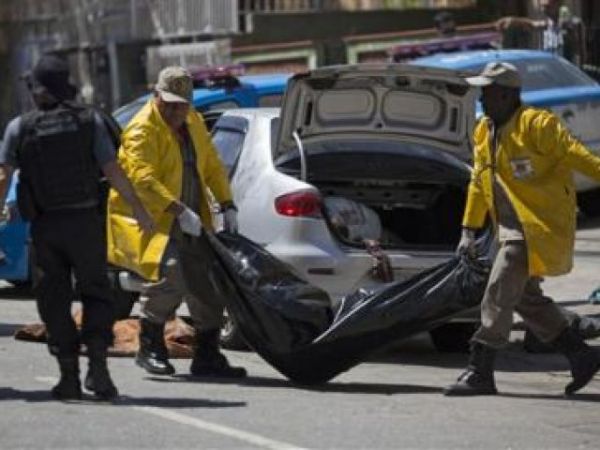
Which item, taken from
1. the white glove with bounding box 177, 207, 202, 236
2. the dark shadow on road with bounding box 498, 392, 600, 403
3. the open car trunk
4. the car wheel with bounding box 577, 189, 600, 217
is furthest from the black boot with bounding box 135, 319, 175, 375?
the car wheel with bounding box 577, 189, 600, 217

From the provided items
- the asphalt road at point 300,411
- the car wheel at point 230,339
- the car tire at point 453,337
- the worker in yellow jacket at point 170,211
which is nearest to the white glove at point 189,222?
the worker in yellow jacket at point 170,211

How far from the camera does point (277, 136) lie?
11367 mm

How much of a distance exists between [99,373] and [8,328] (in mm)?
3454

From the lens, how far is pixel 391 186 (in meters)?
11.7

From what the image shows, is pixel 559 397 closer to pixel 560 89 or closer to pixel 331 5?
pixel 560 89

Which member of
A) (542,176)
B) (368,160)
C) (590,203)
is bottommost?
(590,203)

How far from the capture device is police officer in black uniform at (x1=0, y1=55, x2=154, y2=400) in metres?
9.11

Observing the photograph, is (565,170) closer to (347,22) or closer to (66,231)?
(66,231)

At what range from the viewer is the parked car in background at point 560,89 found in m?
17.7

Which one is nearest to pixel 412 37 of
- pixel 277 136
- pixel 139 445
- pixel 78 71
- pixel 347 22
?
pixel 347 22

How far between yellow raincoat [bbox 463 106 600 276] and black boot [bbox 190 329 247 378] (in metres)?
A: 1.94

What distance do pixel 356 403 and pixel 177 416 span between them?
1086 mm

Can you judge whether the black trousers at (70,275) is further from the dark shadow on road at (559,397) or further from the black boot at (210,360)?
the dark shadow on road at (559,397)

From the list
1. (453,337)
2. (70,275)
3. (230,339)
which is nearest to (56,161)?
(70,275)
